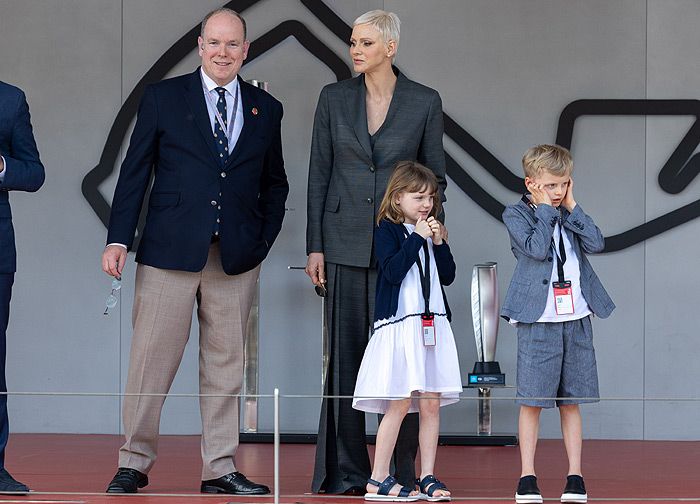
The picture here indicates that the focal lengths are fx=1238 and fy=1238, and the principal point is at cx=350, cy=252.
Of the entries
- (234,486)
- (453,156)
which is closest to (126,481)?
(234,486)

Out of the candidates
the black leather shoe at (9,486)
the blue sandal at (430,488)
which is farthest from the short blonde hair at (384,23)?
the black leather shoe at (9,486)

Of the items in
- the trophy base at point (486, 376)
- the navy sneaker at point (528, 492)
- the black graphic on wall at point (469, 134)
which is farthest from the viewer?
the black graphic on wall at point (469, 134)

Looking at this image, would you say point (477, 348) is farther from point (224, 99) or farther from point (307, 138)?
point (224, 99)

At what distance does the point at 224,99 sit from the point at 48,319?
2221 mm

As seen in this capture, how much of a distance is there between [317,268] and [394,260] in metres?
0.42

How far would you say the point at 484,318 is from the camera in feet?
18.2

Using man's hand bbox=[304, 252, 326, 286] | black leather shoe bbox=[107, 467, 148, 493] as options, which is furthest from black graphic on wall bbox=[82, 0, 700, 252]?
black leather shoe bbox=[107, 467, 148, 493]

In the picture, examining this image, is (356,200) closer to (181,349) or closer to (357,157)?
(357,157)

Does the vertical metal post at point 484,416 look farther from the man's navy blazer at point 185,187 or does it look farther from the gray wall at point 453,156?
the man's navy blazer at point 185,187

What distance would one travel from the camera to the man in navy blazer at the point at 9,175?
12.9 feet

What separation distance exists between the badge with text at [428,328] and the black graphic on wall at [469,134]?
201 cm

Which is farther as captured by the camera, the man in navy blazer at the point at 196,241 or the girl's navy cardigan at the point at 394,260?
the man in navy blazer at the point at 196,241

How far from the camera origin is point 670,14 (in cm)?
586

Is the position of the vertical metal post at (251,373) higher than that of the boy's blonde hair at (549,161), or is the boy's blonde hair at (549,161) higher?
the boy's blonde hair at (549,161)
